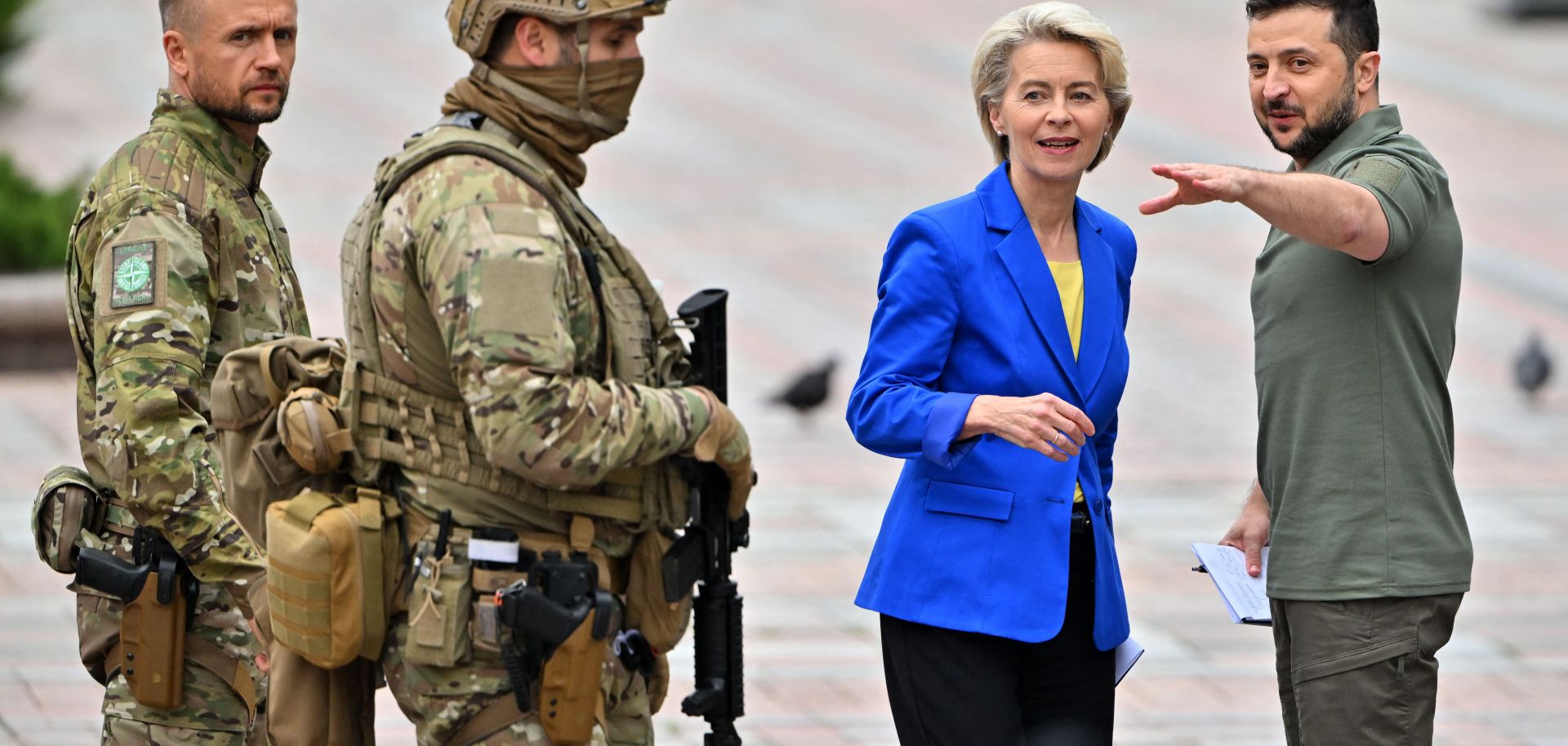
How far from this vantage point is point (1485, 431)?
11.3 m

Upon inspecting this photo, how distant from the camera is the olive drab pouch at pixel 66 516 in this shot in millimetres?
4086

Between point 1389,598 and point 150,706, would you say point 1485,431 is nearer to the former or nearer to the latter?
point 1389,598

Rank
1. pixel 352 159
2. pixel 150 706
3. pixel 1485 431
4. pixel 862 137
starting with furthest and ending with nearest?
pixel 862 137
pixel 352 159
pixel 1485 431
pixel 150 706

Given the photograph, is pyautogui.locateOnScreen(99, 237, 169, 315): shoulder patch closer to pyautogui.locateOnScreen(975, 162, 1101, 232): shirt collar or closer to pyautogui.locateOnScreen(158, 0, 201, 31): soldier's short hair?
pyautogui.locateOnScreen(158, 0, 201, 31): soldier's short hair

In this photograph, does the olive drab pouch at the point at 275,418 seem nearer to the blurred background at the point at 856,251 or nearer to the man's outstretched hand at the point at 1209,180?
the man's outstretched hand at the point at 1209,180

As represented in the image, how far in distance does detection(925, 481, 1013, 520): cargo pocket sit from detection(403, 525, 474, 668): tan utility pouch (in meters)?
0.87

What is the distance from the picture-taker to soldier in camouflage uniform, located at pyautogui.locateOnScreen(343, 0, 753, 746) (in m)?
3.28

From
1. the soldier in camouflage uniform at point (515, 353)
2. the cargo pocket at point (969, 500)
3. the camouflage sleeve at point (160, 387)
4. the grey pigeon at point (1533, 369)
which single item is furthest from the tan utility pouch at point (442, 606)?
the grey pigeon at point (1533, 369)

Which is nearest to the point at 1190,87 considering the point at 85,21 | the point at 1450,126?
the point at 1450,126

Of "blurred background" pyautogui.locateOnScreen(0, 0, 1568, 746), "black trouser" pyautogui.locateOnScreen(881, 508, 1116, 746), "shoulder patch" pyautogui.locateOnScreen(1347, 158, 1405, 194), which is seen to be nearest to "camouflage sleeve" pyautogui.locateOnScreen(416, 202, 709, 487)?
"black trouser" pyautogui.locateOnScreen(881, 508, 1116, 746)

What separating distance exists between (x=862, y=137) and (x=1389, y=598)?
53.2ft

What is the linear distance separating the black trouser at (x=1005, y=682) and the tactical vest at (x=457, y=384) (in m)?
0.57

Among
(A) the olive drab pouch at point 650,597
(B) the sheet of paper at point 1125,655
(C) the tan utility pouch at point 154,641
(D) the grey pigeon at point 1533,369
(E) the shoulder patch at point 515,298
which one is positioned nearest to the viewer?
(E) the shoulder patch at point 515,298

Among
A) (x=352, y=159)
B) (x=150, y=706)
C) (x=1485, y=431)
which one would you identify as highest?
(x=352, y=159)
